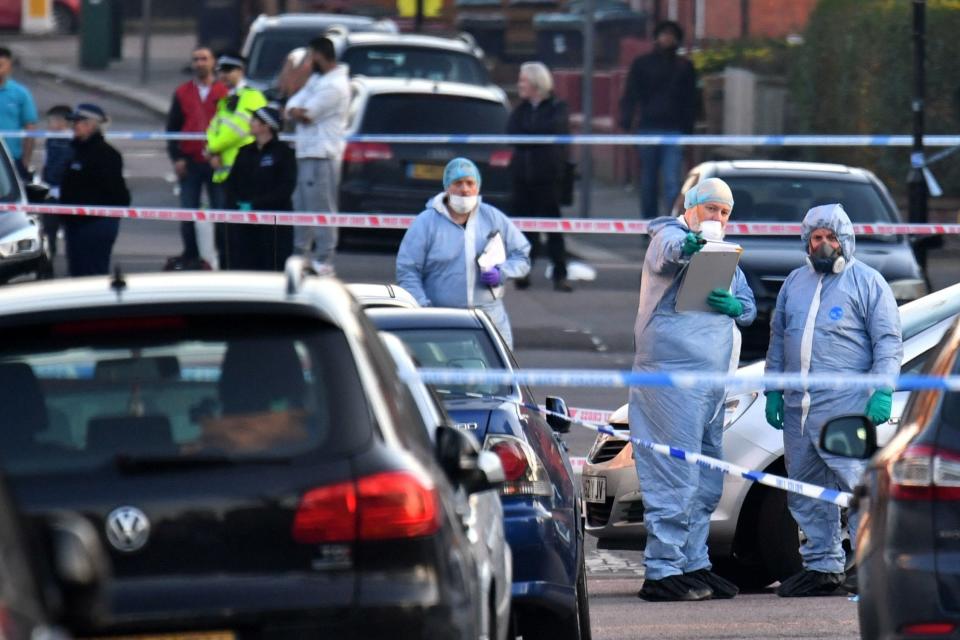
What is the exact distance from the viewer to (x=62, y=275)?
18.8m

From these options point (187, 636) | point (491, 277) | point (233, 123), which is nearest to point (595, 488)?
point (491, 277)

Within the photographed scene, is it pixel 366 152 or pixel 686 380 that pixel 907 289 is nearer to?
pixel 366 152

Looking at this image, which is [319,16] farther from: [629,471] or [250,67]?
[629,471]

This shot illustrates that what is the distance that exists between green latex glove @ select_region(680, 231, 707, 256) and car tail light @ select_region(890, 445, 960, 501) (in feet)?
11.1

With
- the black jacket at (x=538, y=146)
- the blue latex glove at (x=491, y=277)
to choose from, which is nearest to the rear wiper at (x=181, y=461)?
the blue latex glove at (x=491, y=277)

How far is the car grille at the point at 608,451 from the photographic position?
33.1 feet

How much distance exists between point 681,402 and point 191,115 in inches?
422

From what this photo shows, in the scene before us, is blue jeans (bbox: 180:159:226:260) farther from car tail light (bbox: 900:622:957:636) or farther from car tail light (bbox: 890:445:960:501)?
car tail light (bbox: 900:622:957:636)

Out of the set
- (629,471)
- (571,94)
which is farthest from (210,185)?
(571,94)

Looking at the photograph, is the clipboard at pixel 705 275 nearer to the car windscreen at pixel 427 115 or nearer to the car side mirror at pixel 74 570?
the car side mirror at pixel 74 570

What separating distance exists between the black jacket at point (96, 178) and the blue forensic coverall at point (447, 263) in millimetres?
5308

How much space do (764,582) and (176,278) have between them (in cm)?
498

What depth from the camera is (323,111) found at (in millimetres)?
18453

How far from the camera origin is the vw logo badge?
487 cm
